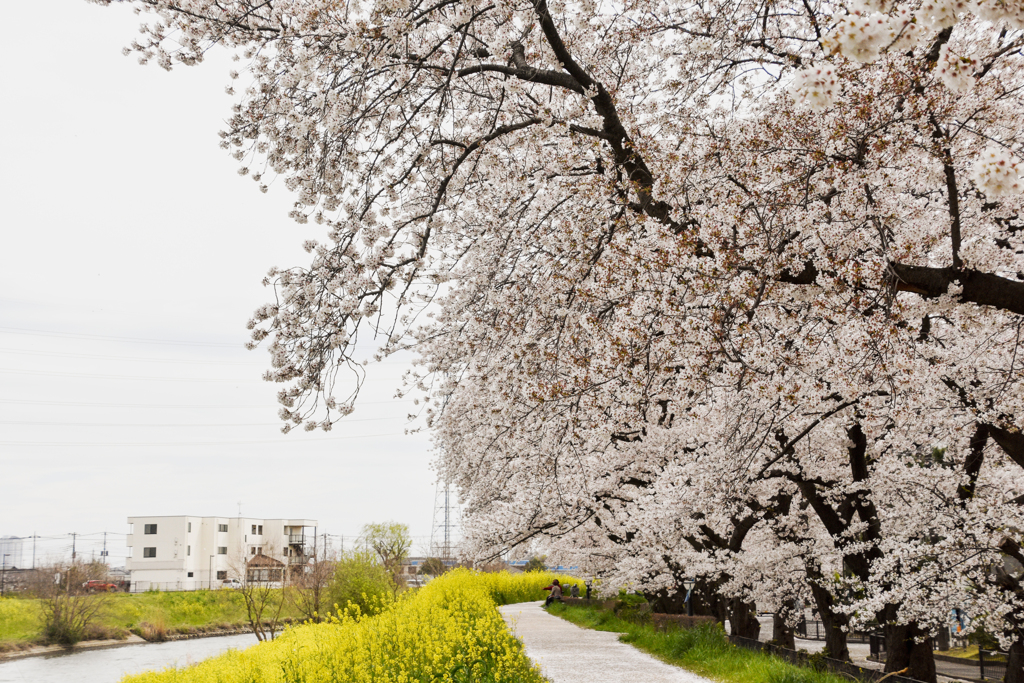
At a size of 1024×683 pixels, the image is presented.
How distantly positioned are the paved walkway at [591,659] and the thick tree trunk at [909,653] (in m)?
2.69

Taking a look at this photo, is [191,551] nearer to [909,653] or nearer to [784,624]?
[784,624]

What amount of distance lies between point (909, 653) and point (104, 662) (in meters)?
31.8

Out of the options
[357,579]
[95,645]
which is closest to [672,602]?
[357,579]

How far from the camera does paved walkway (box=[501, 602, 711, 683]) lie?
11008 millimetres

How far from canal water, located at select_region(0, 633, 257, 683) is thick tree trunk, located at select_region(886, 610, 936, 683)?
2197 centimetres

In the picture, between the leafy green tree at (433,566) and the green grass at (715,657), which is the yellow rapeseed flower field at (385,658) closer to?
the green grass at (715,657)

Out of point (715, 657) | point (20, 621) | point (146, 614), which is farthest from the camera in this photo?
point (146, 614)

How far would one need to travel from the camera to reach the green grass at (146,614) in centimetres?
3432

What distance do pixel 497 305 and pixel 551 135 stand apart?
5.27 ft

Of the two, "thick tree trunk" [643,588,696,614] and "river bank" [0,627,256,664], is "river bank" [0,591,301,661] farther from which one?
"thick tree trunk" [643,588,696,614]

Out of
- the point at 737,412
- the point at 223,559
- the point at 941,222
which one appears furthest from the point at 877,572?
the point at 223,559

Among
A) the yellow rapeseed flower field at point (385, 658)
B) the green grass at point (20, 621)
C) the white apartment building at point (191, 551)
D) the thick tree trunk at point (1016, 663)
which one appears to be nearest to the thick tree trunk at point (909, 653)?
the thick tree trunk at point (1016, 663)

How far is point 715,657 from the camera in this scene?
1175 centimetres

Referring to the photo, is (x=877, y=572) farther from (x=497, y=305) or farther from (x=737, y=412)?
(x=497, y=305)
